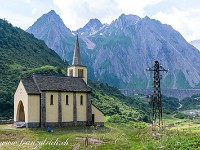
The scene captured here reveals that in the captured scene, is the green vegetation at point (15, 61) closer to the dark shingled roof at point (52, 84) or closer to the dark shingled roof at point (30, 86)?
the dark shingled roof at point (52, 84)

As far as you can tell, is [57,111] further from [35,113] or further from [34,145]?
[34,145]

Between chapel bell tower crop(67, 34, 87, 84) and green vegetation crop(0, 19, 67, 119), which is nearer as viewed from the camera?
chapel bell tower crop(67, 34, 87, 84)

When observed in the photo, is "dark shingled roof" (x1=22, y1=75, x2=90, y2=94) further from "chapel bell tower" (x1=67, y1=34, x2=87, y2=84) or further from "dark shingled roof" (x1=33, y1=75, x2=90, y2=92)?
"chapel bell tower" (x1=67, y1=34, x2=87, y2=84)

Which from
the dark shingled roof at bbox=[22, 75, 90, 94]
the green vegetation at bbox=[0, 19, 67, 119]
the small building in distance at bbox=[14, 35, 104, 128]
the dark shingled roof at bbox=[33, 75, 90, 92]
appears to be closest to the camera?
the small building in distance at bbox=[14, 35, 104, 128]

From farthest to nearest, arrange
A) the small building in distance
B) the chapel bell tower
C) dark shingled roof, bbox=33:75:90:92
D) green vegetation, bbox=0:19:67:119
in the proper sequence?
green vegetation, bbox=0:19:67:119
the chapel bell tower
dark shingled roof, bbox=33:75:90:92
the small building in distance

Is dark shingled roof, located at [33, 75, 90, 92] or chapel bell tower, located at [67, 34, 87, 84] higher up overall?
chapel bell tower, located at [67, 34, 87, 84]

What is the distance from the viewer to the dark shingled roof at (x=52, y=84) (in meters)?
53.8

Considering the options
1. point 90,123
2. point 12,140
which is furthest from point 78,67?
point 12,140

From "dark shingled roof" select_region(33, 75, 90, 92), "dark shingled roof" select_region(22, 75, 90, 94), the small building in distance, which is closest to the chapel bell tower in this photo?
the small building in distance

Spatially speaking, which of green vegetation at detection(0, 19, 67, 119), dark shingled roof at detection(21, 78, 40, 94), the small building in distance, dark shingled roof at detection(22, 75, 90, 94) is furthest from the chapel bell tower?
green vegetation at detection(0, 19, 67, 119)

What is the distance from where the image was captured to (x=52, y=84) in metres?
55.7

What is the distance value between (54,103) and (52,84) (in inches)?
120

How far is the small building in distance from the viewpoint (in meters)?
52.9

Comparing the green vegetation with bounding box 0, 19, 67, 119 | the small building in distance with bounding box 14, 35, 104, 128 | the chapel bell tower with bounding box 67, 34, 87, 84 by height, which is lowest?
the small building in distance with bounding box 14, 35, 104, 128
